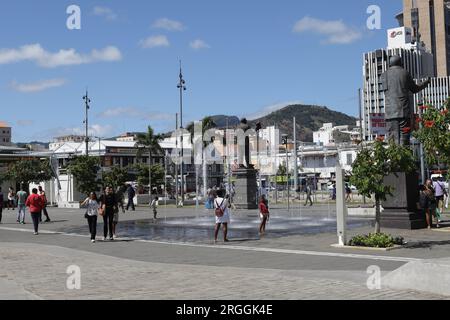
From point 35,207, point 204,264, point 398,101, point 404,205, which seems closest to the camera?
point 204,264

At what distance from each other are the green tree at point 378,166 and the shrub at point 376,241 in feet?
1.49

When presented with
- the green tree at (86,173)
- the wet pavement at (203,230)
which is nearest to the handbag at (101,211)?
the wet pavement at (203,230)

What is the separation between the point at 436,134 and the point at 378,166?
3.32 metres

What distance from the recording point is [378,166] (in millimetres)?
13953

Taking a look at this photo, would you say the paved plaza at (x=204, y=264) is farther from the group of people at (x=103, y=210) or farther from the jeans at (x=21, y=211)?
the jeans at (x=21, y=211)

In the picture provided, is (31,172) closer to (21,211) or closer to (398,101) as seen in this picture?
(21,211)

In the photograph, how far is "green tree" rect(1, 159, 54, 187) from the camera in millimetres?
51031

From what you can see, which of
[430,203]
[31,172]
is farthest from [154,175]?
[430,203]

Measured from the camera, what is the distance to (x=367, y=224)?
2116cm

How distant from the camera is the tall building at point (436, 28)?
159 m

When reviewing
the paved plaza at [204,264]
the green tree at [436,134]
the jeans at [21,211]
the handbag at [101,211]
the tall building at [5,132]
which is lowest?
the paved plaza at [204,264]

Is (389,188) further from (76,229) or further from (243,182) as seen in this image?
(243,182)

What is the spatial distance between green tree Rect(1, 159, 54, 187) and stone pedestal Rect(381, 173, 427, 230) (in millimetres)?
37601
